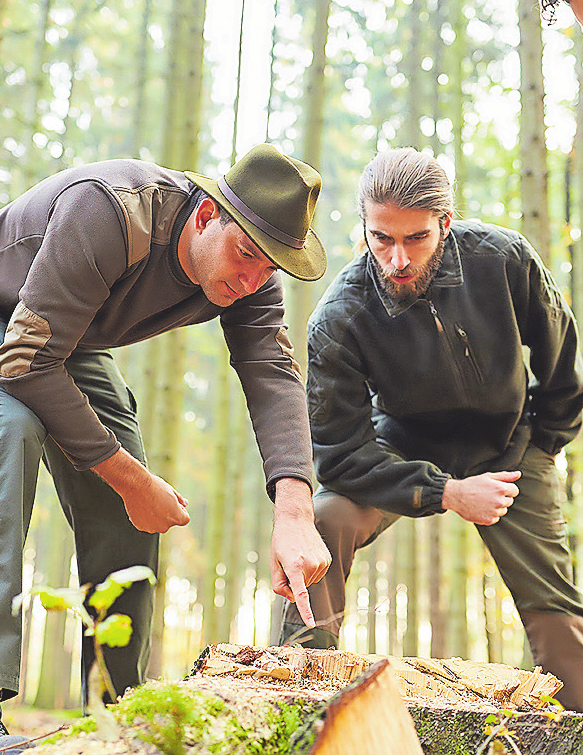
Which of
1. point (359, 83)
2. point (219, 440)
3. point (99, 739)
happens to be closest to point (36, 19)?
point (359, 83)

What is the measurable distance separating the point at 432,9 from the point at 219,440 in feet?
19.4

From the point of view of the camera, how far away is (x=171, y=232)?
2133 millimetres

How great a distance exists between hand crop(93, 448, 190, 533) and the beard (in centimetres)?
111

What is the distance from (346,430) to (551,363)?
859 mm

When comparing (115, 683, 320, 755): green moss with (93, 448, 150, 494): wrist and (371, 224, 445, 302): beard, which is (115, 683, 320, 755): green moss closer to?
(93, 448, 150, 494): wrist

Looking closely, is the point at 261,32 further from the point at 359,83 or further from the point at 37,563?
the point at 37,563

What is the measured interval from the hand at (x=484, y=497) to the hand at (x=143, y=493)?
3.20ft

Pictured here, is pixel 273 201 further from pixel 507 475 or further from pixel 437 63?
pixel 437 63

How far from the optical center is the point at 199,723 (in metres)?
1.18

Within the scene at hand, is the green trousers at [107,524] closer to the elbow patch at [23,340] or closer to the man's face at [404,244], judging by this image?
the elbow patch at [23,340]

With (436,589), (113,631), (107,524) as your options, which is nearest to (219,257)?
(107,524)

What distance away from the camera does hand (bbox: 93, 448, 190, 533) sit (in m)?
2.07

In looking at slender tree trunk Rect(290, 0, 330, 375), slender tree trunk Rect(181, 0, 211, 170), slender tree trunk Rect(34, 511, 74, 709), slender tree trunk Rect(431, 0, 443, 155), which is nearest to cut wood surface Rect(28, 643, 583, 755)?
slender tree trunk Rect(290, 0, 330, 375)

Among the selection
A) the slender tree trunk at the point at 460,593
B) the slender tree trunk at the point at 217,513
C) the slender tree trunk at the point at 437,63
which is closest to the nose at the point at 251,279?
A: the slender tree trunk at the point at 217,513
